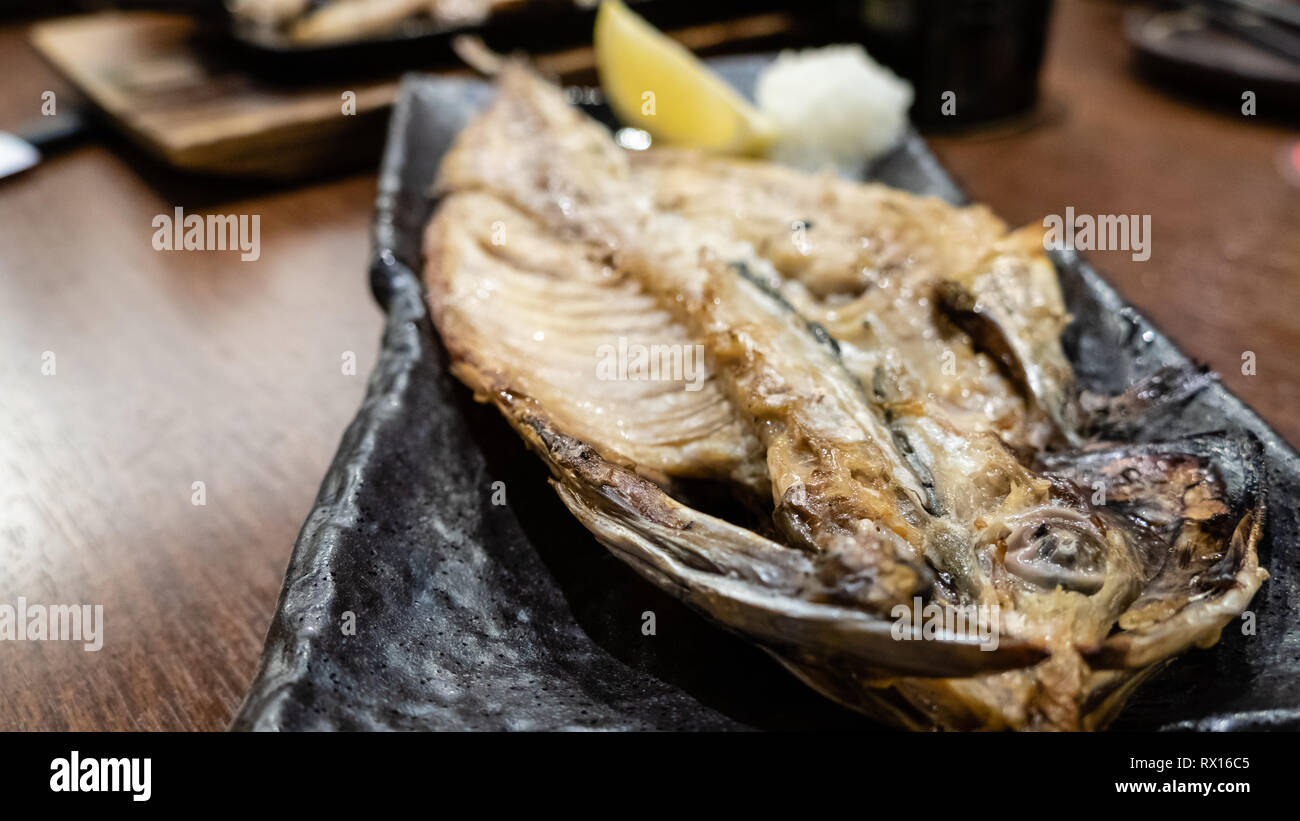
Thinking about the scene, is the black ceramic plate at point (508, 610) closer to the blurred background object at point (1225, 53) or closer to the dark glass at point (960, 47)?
the dark glass at point (960, 47)

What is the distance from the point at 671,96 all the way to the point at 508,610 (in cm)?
201

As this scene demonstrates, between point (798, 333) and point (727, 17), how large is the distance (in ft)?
9.90

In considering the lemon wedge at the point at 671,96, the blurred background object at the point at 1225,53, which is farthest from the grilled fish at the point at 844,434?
the blurred background object at the point at 1225,53

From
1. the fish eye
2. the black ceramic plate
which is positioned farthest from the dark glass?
the fish eye

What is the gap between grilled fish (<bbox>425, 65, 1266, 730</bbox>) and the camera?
1143 millimetres

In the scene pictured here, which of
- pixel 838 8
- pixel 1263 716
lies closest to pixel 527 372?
pixel 1263 716

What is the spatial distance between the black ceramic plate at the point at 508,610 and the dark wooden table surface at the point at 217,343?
1.36 ft

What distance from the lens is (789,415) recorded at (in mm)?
1485

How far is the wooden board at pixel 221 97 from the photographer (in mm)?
3412

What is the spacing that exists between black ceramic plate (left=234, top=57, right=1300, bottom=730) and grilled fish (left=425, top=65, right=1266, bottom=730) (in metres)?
0.14

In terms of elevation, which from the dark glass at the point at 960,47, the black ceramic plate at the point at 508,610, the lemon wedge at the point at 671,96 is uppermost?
the dark glass at the point at 960,47

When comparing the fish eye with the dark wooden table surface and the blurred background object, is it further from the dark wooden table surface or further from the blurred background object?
the blurred background object

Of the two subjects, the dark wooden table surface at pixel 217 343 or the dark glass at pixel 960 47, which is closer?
the dark wooden table surface at pixel 217 343
